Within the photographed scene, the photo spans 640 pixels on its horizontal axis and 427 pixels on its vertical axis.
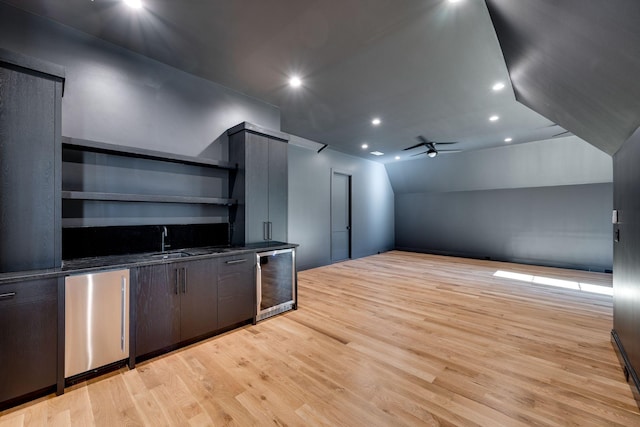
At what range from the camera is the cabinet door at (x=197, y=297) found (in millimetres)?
2566

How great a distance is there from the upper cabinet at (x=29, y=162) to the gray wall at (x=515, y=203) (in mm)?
7801

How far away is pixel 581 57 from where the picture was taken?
1.70 m

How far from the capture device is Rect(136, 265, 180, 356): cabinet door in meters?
2.33

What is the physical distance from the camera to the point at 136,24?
2465mm

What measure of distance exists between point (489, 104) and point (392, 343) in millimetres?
3797

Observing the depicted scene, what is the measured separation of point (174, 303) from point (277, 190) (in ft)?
6.31

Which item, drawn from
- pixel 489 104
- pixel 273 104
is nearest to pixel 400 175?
pixel 489 104

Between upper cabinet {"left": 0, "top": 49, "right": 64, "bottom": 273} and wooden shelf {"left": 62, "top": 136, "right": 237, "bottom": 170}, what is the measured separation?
0.36 m

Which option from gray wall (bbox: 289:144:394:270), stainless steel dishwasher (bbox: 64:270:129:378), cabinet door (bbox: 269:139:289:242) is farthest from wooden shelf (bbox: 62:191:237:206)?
gray wall (bbox: 289:144:394:270)

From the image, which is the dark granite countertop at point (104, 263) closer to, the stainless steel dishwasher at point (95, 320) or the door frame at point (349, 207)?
the stainless steel dishwasher at point (95, 320)

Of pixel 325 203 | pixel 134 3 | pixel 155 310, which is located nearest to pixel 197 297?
pixel 155 310

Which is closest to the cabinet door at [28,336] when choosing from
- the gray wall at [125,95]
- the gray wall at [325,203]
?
the gray wall at [125,95]

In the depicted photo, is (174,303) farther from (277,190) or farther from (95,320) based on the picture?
(277,190)

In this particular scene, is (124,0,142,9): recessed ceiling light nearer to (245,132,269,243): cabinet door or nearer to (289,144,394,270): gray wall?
(245,132,269,243): cabinet door
